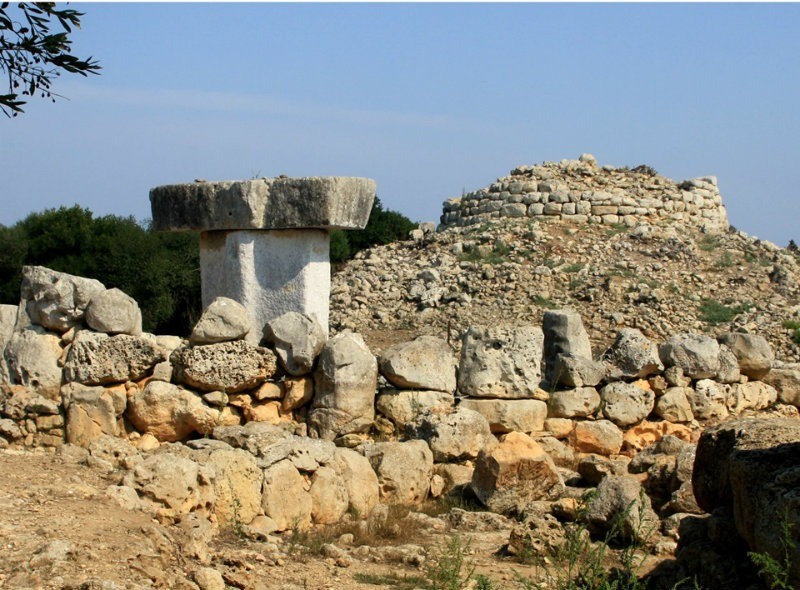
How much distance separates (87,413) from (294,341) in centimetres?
158

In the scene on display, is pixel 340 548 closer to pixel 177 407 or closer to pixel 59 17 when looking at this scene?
pixel 177 407

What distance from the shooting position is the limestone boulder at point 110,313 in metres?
7.73

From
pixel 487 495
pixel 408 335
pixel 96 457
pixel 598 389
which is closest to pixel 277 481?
pixel 96 457

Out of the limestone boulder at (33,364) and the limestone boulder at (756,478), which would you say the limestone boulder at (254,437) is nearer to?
the limestone boulder at (33,364)

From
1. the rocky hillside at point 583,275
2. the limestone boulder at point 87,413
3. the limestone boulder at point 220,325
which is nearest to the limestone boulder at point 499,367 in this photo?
the limestone boulder at point 220,325

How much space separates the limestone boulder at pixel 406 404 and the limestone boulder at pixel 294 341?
27.4 inches

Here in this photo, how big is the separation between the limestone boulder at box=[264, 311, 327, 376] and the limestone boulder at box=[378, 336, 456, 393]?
0.65m

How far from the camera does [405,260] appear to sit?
2056 centimetres

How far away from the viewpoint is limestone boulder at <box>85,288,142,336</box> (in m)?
7.73

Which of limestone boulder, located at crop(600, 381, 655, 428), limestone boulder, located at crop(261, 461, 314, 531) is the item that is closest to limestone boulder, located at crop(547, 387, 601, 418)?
limestone boulder, located at crop(600, 381, 655, 428)

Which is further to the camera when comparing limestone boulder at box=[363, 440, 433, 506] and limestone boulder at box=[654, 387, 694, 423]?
limestone boulder at box=[654, 387, 694, 423]

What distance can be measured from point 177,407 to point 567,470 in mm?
3116

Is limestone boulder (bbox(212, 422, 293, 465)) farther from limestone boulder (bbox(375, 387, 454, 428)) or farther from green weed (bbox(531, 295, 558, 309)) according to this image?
green weed (bbox(531, 295, 558, 309))

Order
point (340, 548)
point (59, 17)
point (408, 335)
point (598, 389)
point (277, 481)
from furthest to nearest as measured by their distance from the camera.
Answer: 1. point (408, 335)
2. point (598, 389)
3. point (277, 481)
4. point (340, 548)
5. point (59, 17)
